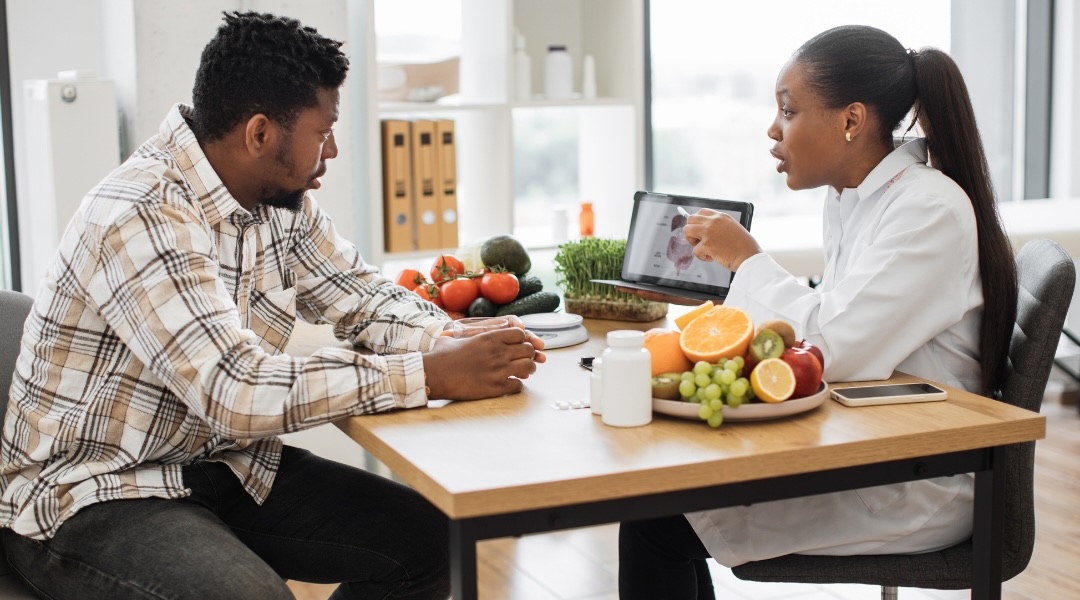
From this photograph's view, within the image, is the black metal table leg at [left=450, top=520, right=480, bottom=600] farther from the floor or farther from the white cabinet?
the white cabinet

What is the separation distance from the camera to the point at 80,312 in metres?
1.63

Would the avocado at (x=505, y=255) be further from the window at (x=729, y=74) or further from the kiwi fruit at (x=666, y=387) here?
the window at (x=729, y=74)

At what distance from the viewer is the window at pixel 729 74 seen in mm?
4168

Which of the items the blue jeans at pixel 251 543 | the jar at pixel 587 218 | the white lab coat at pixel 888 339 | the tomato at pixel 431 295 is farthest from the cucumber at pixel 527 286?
the jar at pixel 587 218

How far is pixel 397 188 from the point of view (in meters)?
3.30

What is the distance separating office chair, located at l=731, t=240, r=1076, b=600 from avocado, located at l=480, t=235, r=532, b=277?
0.82 meters

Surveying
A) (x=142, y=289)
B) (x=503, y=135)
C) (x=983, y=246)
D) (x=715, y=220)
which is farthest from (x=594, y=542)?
(x=142, y=289)

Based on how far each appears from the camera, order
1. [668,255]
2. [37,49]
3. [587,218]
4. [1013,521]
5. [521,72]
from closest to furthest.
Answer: [1013,521] < [668,255] < [37,49] < [521,72] < [587,218]

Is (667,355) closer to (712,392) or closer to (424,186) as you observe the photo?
(712,392)

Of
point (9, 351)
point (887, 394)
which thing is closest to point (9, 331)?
point (9, 351)

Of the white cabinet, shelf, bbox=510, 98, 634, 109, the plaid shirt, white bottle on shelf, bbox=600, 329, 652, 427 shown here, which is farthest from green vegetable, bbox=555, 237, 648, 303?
shelf, bbox=510, 98, 634, 109

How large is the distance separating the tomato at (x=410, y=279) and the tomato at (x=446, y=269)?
26 millimetres

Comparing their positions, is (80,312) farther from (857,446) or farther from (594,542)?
(594,542)

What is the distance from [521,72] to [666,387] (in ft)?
7.13
